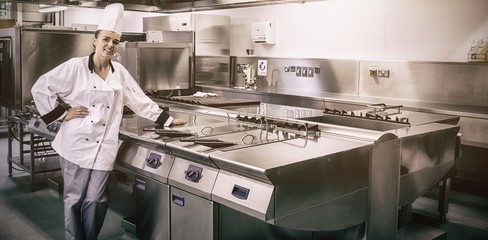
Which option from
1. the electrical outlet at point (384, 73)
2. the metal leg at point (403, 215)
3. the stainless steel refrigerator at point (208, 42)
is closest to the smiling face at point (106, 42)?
the metal leg at point (403, 215)

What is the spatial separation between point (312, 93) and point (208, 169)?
3.64m

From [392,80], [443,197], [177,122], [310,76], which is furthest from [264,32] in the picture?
[177,122]

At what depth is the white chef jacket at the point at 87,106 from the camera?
9.23 ft

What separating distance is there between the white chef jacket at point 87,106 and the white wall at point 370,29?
3473 mm

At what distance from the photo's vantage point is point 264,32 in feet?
21.1

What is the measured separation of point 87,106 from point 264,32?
3923 mm

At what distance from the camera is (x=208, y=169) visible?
2.31m

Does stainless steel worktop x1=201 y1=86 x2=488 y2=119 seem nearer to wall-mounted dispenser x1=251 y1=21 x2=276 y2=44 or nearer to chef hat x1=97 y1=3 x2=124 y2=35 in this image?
wall-mounted dispenser x1=251 y1=21 x2=276 y2=44

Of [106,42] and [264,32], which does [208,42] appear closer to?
[264,32]

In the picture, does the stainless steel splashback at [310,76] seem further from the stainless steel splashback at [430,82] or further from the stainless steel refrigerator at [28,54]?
the stainless steel refrigerator at [28,54]

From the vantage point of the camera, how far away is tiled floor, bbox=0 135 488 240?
356 centimetres

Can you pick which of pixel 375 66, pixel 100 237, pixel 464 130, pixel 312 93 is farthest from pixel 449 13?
pixel 100 237

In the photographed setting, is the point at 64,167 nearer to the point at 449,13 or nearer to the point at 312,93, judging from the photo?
the point at 312,93

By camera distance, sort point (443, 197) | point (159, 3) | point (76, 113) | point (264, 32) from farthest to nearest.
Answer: point (264, 32)
point (159, 3)
point (443, 197)
point (76, 113)
